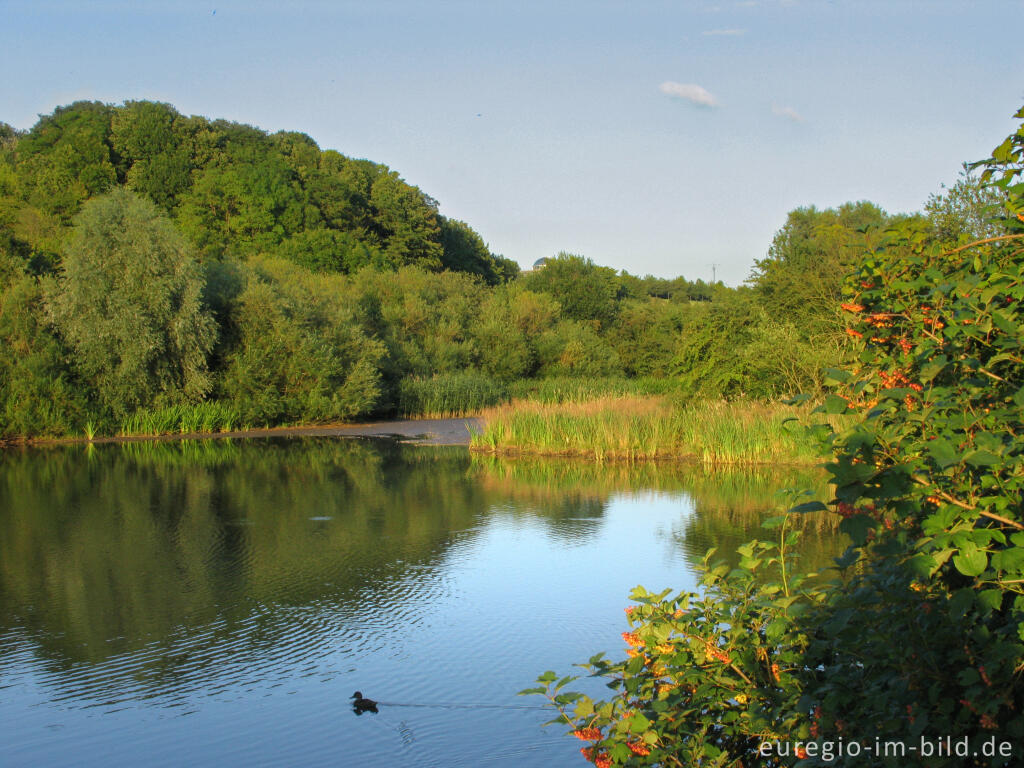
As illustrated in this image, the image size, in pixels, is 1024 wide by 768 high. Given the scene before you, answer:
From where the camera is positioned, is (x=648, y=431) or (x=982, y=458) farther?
(x=648, y=431)

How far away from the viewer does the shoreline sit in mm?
21609

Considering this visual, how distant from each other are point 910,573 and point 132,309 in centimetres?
2242

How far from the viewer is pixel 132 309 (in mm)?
22094

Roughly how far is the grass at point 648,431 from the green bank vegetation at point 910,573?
38.0ft

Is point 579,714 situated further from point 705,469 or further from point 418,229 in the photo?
point 418,229

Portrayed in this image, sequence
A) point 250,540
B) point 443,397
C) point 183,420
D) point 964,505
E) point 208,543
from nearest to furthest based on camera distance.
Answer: point 964,505
point 208,543
point 250,540
point 183,420
point 443,397

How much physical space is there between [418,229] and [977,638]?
52733mm

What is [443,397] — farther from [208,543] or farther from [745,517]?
[208,543]

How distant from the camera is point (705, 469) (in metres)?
15.4

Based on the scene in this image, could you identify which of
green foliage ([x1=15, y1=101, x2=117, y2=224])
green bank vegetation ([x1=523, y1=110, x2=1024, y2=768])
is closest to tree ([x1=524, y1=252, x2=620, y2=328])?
green foliage ([x1=15, y1=101, x2=117, y2=224])

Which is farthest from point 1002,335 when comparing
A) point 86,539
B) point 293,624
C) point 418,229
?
point 418,229

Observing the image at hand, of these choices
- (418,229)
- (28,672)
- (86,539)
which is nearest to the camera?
(28,672)

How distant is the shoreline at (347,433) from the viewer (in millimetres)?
21609

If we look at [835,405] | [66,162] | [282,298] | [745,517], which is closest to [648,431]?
[745,517]
